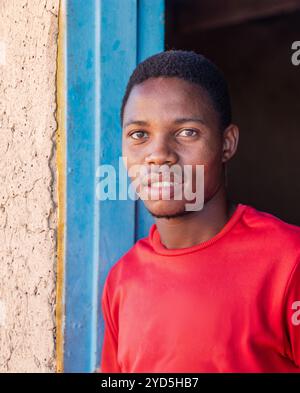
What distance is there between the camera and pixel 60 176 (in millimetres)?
1815

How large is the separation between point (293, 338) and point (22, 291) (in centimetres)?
85

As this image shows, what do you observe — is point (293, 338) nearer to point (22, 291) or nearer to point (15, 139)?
point (22, 291)

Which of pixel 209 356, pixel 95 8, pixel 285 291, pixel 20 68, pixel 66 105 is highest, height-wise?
pixel 95 8

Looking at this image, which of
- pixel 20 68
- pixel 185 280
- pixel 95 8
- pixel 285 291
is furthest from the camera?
pixel 20 68

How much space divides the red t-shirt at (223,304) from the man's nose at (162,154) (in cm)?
21

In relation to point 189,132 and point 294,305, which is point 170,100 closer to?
point 189,132

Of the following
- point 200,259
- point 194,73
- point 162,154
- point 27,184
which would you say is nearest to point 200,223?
point 200,259

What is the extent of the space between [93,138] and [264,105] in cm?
481

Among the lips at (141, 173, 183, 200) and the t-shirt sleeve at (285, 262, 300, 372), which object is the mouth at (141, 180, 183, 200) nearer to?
the lips at (141, 173, 183, 200)

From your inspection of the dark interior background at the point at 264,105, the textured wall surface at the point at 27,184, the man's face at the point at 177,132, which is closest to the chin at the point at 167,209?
the man's face at the point at 177,132

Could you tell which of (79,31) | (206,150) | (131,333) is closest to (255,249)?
(206,150)

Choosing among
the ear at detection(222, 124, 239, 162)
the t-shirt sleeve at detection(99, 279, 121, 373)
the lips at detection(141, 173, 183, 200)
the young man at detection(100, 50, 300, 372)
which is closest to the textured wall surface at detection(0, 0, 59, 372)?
the t-shirt sleeve at detection(99, 279, 121, 373)

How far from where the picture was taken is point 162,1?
72.9 inches

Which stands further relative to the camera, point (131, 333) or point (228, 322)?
point (131, 333)
